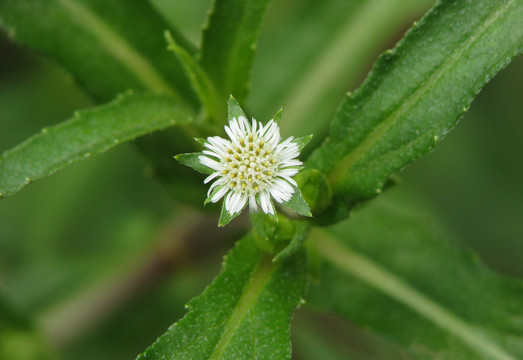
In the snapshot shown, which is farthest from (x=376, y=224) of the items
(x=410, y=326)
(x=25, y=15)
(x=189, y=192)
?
(x=25, y=15)

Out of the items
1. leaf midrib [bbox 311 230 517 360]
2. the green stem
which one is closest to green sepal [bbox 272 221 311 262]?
leaf midrib [bbox 311 230 517 360]

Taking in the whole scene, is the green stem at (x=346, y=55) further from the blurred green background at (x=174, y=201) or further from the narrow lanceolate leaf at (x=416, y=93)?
the narrow lanceolate leaf at (x=416, y=93)

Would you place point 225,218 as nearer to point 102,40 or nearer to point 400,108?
point 400,108

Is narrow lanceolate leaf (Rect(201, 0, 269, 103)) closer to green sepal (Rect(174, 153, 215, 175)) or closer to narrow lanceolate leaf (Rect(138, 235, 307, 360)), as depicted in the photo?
green sepal (Rect(174, 153, 215, 175))

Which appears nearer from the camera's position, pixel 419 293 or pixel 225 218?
pixel 225 218

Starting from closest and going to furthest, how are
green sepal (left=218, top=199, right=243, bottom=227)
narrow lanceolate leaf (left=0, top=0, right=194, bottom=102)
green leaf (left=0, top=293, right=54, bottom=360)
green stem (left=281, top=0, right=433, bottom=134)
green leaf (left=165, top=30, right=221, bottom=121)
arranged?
1. green sepal (left=218, top=199, right=243, bottom=227)
2. green leaf (left=165, top=30, right=221, bottom=121)
3. narrow lanceolate leaf (left=0, top=0, right=194, bottom=102)
4. green leaf (left=0, top=293, right=54, bottom=360)
5. green stem (left=281, top=0, right=433, bottom=134)

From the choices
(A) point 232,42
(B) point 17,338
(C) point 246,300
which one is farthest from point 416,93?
(B) point 17,338

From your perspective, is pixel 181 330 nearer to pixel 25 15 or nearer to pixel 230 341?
pixel 230 341
